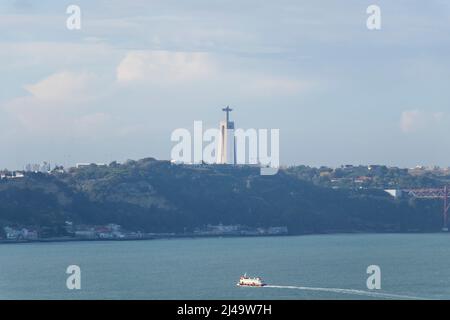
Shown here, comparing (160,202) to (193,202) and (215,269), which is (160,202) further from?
(215,269)

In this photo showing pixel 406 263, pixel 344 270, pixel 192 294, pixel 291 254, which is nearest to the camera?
pixel 192 294

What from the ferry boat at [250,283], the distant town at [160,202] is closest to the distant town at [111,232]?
the distant town at [160,202]

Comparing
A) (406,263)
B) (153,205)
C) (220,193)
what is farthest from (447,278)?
(220,193)

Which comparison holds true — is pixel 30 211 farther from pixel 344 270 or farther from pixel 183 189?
pixel 344 270

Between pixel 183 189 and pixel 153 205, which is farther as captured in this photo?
pixel 183 189

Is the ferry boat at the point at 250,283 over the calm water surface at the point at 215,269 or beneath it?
over

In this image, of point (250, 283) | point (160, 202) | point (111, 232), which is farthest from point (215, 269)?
point (160, 202)

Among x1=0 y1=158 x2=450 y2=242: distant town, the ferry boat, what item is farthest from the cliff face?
the ferry boat

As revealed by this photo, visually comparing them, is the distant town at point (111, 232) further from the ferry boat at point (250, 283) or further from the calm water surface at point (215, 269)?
the ferry boat at point (250, 283)

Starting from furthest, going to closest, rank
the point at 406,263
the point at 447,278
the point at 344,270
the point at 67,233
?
the point at 67,233 → the point at 406,263 → the point at 344,270 → the point at 447,278
